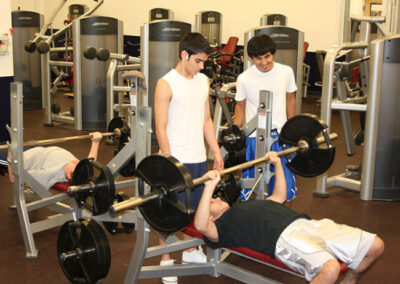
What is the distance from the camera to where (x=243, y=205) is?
2506mm

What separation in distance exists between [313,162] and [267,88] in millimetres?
548

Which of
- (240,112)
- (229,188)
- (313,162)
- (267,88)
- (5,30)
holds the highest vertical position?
(5,30)

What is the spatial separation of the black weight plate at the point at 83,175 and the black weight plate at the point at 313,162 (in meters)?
1.11

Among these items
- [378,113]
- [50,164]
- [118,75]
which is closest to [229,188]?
[50,164]

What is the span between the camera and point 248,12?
988 cm

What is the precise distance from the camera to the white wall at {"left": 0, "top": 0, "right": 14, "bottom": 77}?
5.29 meters

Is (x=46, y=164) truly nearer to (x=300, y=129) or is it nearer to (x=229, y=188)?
(x=229, y=188)

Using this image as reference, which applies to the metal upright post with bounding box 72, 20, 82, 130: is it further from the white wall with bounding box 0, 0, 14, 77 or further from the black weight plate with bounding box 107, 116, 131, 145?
the black weight plate with bounding box 107, 116, 131, 145

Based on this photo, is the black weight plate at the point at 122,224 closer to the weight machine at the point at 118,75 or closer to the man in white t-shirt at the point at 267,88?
the weight machine at the point at 118,75

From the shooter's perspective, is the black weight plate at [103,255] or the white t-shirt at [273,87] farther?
the white t-shirt at [273,87]

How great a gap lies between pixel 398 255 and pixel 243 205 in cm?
131

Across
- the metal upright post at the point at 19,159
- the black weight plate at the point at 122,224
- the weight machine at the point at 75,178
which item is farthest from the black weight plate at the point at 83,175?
the metal upright post at the point at 19,159

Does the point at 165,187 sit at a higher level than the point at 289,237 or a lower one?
higher

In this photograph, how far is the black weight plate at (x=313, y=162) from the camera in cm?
300
